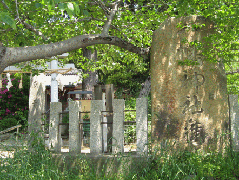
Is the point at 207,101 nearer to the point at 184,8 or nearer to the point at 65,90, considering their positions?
the point at 184,8

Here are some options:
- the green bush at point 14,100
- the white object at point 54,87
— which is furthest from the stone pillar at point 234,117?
the green bush at point 14,100

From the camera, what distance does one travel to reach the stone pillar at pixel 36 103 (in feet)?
20.0

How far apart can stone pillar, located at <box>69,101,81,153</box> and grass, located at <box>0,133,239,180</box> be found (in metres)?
0.30

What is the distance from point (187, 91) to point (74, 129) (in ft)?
7.38

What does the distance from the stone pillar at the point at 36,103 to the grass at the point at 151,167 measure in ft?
3.74

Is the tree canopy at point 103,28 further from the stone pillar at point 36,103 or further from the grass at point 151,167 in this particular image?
the grass at point 151,167

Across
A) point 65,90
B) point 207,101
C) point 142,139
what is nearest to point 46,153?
point 142,139

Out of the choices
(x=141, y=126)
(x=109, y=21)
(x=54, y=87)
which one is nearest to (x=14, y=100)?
(x=54, y=87)

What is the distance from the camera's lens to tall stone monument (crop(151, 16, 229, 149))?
4.96 m

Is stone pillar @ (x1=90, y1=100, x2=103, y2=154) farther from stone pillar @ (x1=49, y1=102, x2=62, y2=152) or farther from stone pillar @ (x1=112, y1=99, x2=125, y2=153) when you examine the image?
stone pillar @ (x1=49, y1=102, x2=62, y2=152)

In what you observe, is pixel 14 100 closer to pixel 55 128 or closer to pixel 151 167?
pixel 55 128

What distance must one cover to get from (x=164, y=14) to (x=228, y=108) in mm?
3254

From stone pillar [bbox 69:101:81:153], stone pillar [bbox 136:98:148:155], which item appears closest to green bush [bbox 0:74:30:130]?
stone pillar [bbox 69:101:81:153]

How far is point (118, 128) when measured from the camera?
5168 mm
